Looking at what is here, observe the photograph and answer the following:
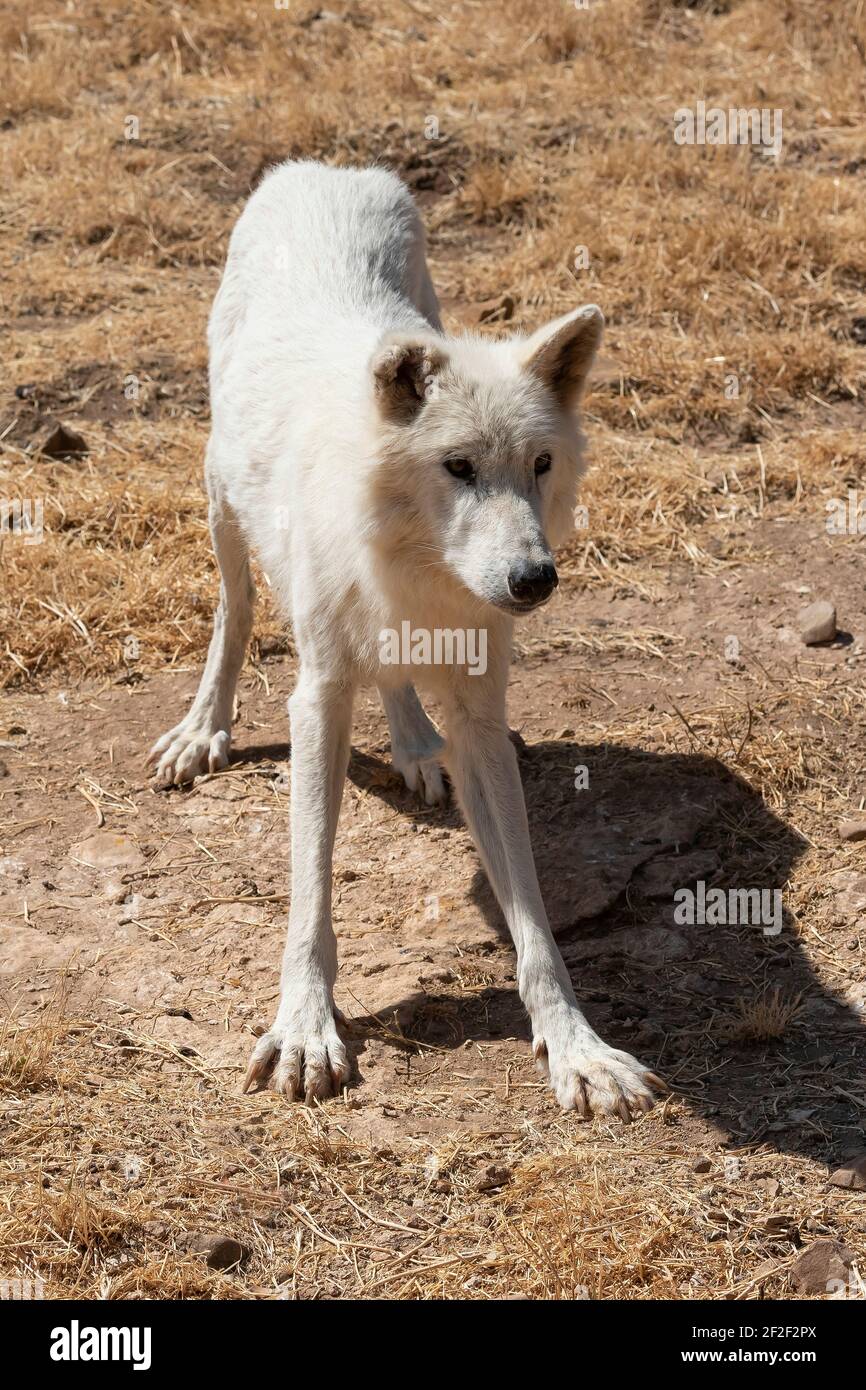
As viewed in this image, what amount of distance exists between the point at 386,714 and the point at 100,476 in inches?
95.7

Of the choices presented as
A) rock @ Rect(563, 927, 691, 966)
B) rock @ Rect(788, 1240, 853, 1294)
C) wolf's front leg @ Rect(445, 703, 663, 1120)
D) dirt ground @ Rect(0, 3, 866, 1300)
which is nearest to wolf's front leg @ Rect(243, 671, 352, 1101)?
dirt ground @ Rect(0, 3, 866, 1300)

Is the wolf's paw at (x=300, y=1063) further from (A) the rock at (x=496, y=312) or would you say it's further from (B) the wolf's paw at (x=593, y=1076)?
(A) the rock at (x=496, y=312)

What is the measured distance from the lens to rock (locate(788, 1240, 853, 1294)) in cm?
330

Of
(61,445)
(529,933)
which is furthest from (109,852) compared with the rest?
(61,445)

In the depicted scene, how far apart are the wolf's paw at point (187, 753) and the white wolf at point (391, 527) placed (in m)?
0.94

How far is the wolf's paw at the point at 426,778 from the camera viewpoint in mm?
5520

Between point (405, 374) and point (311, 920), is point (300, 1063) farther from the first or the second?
point (405, 374)

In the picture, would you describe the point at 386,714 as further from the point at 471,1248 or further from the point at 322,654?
the point at 471,1248

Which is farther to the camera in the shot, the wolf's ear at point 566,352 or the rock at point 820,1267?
the wolf's ear at point 566,352

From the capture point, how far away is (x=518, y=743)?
18.8ft

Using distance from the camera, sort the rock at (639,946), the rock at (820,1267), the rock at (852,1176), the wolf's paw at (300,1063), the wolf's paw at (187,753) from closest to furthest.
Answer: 1. the rock at (820,1267)
2. the rock at (852,1176)
3. the wolf's paw at (300,1063)
4. the rock at (639,946)
5. the wolf's paw at (187,753)

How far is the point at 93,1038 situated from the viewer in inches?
165

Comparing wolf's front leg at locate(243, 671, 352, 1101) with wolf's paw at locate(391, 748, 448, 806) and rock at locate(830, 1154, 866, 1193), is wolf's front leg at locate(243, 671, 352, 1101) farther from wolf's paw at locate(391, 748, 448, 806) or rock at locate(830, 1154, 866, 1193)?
rock at locate(830, 1154, 866, 1193)

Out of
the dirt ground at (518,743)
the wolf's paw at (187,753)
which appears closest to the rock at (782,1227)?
the dirt ground at (518,743)
